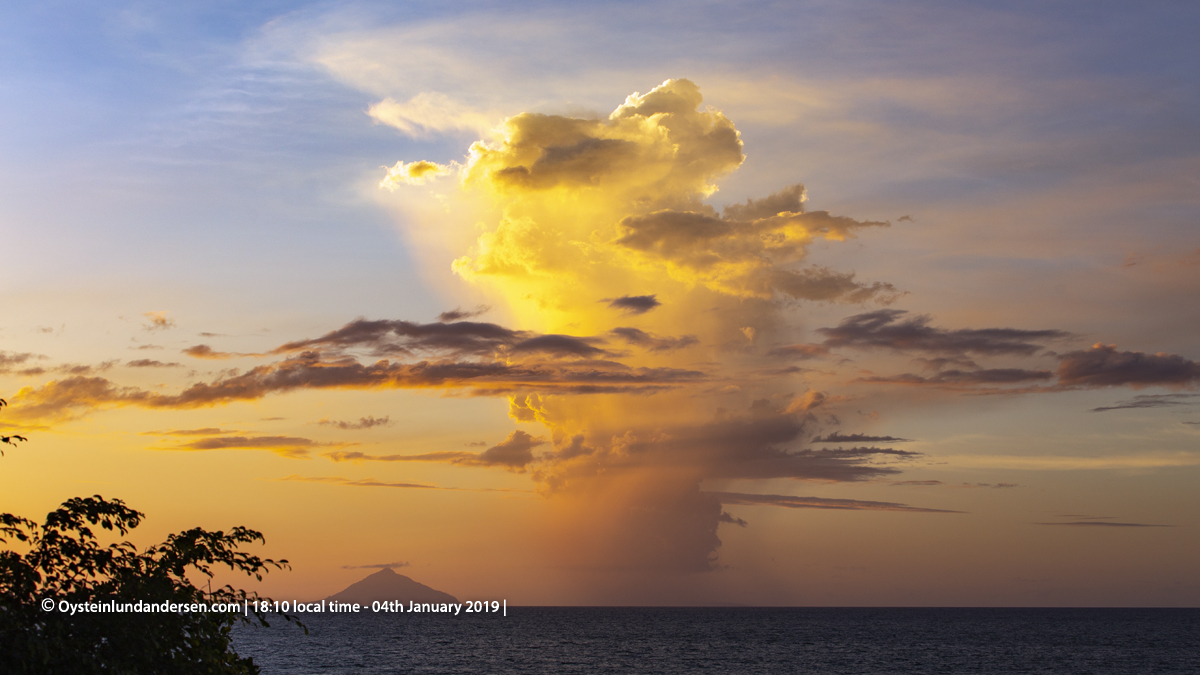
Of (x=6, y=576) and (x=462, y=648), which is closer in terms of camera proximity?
(x=6, y=576)

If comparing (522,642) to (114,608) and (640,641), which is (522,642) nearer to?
(640,641)

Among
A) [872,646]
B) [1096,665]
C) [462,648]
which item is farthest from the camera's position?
[872,646]

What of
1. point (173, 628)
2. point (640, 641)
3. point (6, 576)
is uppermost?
point (6, 576)

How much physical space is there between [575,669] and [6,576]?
122 meters

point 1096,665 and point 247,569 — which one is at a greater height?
point 247,569

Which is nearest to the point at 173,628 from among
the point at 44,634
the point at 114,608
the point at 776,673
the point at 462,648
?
the point at 114,608

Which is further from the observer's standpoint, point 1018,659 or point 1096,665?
point 1018,659

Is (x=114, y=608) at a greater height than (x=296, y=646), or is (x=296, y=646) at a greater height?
(x=114, y=608)

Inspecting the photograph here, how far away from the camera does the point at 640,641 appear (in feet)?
648

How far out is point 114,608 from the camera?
18.0 metres

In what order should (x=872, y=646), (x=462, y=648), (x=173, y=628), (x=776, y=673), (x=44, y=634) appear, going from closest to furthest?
1. (x=44, y=634)
2. (x=173, y=628)
3. (x=776, y=673)
4. (x=462, y=648)
5. (x=872, y=646)

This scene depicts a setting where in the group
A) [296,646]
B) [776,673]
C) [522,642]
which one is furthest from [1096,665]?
[296,646]

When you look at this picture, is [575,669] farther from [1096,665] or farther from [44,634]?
[44,634]

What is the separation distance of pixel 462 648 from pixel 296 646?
4023 centimetres
